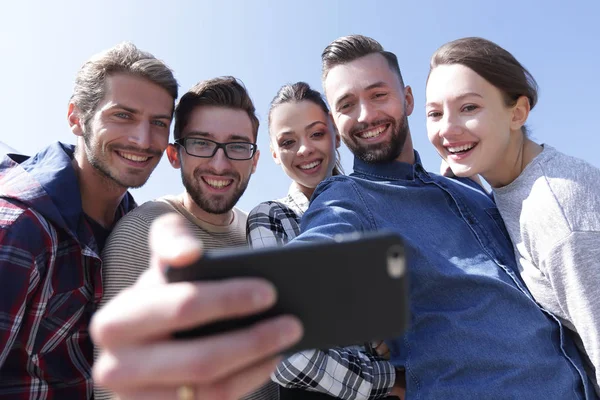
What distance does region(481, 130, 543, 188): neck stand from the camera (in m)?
2.00

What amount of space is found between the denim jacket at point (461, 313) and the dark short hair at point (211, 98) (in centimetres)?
150

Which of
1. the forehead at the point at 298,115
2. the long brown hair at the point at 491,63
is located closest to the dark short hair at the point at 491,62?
the long brown hair at the point at 491,63

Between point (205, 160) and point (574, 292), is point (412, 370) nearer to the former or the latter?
point (574, 292)

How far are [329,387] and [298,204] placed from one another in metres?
1.59

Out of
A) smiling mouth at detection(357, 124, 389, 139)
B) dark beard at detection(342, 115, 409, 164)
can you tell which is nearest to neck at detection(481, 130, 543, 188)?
dark beard at detection(342, 115, 409, 164)

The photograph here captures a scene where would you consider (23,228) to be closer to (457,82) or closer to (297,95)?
(297,95)

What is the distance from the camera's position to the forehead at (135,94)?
110 inches

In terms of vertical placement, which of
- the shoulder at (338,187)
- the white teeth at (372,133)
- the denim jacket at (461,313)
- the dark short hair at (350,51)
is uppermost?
the dark short hair at (350,51)

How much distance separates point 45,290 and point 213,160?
134 centimetres

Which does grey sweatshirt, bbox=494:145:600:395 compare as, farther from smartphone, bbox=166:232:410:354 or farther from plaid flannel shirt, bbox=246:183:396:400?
smartphone, bbox=166:232:410:354

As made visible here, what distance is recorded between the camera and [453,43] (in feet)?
7.04

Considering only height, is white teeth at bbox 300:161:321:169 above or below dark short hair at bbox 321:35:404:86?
below

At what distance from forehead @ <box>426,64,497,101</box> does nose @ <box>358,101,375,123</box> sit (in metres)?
A: 0.43

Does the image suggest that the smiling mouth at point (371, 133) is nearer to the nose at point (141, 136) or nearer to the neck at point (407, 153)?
the neck at point (407, 153)
